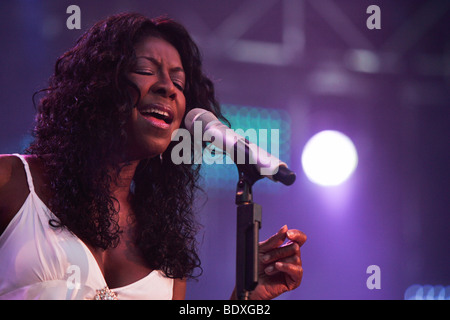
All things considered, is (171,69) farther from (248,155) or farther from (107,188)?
(248,155)

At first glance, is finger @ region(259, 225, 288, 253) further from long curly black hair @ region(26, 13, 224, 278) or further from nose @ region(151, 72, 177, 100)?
nose @ region(151, 72, 177, 100)

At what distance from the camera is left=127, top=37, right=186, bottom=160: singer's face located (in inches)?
64.9

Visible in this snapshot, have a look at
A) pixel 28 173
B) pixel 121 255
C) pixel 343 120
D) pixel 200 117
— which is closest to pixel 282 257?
pixel 200 117

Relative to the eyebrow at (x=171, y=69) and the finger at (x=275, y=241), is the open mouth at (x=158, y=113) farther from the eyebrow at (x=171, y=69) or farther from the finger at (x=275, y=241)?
the finger at (x=275, y=241)

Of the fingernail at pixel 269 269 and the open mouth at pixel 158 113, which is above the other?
the open mouth at pixel 158 113

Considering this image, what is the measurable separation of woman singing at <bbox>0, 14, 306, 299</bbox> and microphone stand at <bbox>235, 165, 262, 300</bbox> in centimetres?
35

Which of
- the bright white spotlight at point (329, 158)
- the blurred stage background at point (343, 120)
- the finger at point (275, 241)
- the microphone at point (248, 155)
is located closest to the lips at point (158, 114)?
the microphone at point (248, 155)

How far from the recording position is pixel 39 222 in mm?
1520

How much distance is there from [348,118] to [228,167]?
3.48 ft

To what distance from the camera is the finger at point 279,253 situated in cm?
149

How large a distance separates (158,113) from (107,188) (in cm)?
33

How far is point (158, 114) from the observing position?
1685 millimetres
